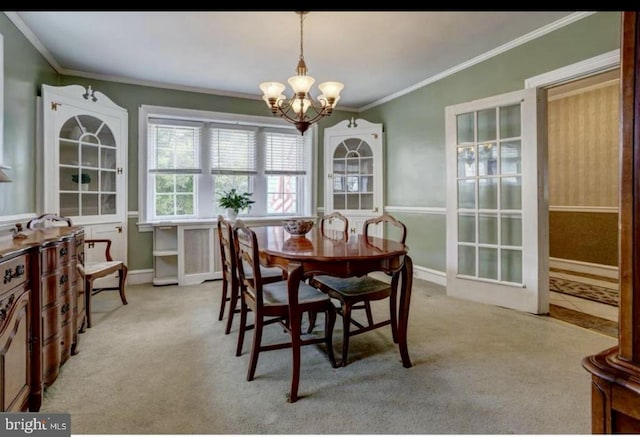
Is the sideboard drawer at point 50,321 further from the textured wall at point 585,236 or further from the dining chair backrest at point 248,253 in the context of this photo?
the textured wall at point 585,236

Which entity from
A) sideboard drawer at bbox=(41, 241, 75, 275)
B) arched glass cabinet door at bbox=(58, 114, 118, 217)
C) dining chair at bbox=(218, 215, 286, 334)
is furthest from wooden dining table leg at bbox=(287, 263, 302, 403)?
arched glass cabinet door at bbox=(58, 114, 118, 217)

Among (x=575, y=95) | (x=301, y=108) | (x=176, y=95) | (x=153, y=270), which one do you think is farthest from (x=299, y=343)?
(x=575, y=95)

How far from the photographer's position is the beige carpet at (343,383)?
1544 millimetres

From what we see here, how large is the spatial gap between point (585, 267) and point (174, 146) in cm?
586

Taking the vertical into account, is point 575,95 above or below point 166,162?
above

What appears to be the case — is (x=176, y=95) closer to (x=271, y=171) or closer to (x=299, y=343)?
(x=271, y=171)

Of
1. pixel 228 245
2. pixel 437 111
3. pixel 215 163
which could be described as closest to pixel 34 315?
pixel 228 245

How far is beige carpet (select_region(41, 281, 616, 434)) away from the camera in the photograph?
5.07ft

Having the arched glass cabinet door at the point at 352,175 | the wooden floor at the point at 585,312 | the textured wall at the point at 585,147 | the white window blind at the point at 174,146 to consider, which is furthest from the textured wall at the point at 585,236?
the white window blind at the point at 174,146

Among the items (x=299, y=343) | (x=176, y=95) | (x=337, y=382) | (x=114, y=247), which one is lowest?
(x=337, y=382)

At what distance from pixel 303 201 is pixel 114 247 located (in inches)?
101

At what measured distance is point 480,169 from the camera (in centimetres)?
340

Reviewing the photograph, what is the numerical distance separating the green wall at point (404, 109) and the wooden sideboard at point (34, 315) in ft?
3.56

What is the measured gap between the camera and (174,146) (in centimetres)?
432
